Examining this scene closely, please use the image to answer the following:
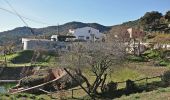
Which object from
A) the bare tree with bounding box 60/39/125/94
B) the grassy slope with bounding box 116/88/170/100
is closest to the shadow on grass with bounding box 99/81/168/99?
the bare tree with bounding box 60/39/125/94

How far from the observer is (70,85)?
3591 centimetres

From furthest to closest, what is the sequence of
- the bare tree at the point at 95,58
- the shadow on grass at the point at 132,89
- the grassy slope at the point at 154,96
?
the bare tree at the point at 95,58 < the shadow on grass at the point at 132,89 < the grassy slope at the point at 154,96

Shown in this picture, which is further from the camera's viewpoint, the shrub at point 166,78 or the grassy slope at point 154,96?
the shrub at point 166,78

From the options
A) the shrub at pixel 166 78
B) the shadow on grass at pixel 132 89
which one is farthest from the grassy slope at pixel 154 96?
the shrub at pixel 166 78

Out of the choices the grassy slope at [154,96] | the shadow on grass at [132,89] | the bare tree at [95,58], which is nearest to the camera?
the grassy slope at [154,96]

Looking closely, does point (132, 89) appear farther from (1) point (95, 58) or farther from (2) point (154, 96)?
(2) point (154, 96)

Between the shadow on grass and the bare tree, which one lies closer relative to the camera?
the shadow on grass

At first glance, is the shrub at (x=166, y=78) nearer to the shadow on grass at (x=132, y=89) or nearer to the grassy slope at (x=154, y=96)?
the shadow on grass at (x=132, y=89)

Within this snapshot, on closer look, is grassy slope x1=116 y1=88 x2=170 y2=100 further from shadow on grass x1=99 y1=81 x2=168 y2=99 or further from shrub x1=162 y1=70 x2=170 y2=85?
shrub x1=162 y1=70 x2=170 y2=85

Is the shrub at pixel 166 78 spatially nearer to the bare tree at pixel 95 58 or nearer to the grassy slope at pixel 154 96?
the bare tree at pixel 95 58

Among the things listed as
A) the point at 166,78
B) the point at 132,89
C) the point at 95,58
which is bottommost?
the point at 132,89

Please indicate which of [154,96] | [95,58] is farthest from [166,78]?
[154,96]

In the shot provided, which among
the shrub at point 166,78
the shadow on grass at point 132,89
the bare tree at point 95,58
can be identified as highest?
the bare tree at point 95,58

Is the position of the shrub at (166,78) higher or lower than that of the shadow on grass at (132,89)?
higher
